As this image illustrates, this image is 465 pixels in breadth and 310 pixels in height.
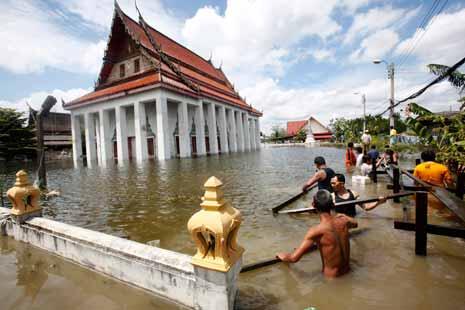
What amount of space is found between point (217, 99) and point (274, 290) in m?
28.0

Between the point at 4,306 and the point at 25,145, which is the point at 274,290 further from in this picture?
the point at 25,145

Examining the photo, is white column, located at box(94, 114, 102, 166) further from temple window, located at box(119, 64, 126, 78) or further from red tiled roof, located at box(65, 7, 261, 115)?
temple window, located at box(119, 64, 126, 78)

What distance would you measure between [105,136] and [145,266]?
1038 inches

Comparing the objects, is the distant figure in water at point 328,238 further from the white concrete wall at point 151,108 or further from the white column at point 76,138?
the white column at point 76,138

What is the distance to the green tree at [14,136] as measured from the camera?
24.3m

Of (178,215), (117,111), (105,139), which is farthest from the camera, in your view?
(105,139)

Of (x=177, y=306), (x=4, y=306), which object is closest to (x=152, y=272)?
(x=177, y=306)

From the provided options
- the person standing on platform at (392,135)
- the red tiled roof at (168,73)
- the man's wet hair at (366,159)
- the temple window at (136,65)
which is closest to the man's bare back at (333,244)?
the man's wet hair at (366,159)

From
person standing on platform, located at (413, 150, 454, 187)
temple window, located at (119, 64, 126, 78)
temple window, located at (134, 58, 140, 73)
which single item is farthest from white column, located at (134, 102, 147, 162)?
person standing on platform, located at (413, 150, 454, 187)

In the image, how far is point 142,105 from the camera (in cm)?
2305

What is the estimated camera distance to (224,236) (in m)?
1.88

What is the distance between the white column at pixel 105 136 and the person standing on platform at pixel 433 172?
86.6 ft

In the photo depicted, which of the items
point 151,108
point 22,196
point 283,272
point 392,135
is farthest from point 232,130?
point 283,272

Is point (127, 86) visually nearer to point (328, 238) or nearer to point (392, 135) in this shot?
point (392, 135)
